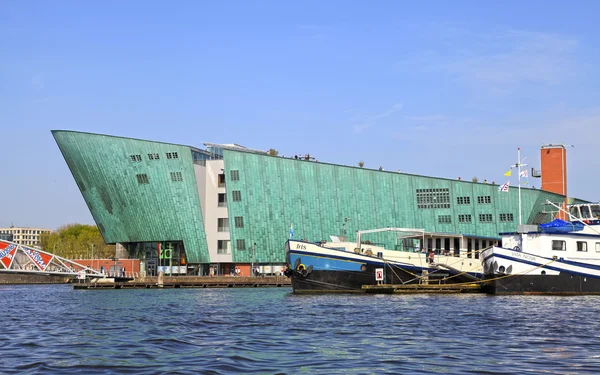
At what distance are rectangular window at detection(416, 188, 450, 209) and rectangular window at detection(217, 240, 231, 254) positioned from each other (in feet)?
87.4

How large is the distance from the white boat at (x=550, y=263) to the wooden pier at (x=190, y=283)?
139 ft

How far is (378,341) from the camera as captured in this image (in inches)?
1012

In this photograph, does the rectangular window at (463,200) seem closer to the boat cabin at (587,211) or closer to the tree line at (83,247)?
the boat cabin at (587,211)

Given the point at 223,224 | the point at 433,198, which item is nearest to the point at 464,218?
the point at 433,198

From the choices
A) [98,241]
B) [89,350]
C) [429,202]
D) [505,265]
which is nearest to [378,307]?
[505,265]

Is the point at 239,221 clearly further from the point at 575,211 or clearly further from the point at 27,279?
the point at 575,211

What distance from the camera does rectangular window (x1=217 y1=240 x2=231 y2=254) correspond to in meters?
107

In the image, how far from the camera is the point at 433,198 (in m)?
97.8

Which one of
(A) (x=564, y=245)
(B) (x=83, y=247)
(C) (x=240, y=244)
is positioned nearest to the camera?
(A) (x=564, y=245)

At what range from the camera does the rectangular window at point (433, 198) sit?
9744 centimetres

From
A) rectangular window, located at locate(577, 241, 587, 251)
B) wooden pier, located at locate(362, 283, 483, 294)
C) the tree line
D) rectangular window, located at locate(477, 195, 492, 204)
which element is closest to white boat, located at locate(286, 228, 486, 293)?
wooden pier, located at locate(362, 283, 483, 294)

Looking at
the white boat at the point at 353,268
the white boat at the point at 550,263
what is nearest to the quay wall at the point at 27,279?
the white boat at the point at 353,268

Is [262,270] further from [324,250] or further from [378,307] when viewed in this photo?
[378,307]

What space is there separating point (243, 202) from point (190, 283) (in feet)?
48.0
